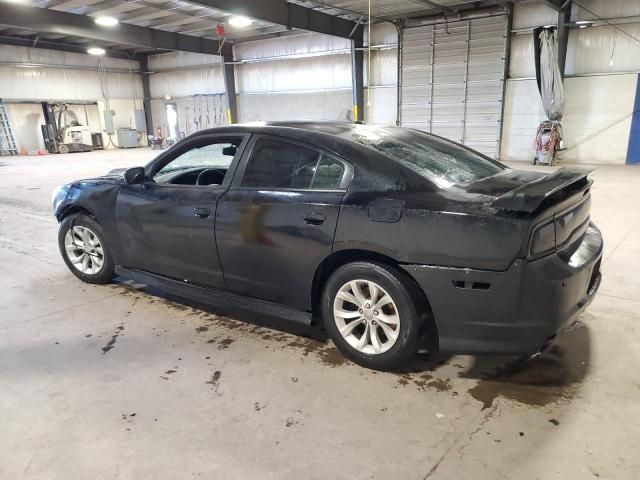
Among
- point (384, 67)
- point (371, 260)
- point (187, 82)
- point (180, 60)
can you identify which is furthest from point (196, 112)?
point (371, 260)

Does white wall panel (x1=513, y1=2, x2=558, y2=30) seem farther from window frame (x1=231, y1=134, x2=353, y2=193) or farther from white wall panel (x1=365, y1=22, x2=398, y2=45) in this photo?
window frame (x1=231, y1=134, x2=353, y2=193)

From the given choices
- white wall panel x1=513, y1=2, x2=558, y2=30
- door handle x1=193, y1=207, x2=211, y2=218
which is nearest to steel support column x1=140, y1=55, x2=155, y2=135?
white wall panel x1=513, y1=2, x2=558, y2=30

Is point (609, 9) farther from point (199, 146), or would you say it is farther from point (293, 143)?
point (199, 146)

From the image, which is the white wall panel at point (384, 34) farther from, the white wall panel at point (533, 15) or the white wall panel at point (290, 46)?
the white wall panel at point (533, 15)

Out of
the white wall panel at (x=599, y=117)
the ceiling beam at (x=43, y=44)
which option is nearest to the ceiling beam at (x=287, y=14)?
the white wall panel at (x=599, y=117)

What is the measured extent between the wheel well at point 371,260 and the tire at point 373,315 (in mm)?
33

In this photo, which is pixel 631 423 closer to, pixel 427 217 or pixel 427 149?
pixel 427 217

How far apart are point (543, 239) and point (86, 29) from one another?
1652cm

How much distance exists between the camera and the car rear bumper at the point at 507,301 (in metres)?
2.21

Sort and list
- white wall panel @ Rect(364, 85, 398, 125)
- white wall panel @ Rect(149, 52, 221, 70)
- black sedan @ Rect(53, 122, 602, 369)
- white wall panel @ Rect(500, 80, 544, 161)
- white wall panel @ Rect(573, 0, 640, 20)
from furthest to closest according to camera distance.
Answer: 1. white wall panel @ Rect(149, 52, 221, 70)
2. white wall panel @ Rect(364, 85, 398, 125)
3. white wall panel @ Rect(500, 80, 544, 161)
4. white wall panel @ Rect(573, 0, 640, 20)
5. black sedan @ Rect(53, 122, 602, 369)

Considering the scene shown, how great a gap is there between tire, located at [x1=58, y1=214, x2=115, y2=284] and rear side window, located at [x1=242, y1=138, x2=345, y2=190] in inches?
68.3

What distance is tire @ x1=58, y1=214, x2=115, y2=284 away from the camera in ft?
13.3

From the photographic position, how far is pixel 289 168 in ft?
9.65

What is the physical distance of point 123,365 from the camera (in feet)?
9.35
